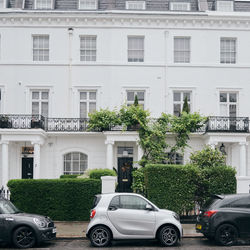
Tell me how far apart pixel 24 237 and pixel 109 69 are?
1682 centimetres

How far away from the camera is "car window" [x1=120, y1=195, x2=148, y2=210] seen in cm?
1390

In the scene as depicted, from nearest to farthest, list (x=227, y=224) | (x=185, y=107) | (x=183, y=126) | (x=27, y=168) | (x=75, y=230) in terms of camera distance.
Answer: (x=227, y=224) → (x=75, y=230) → (x=183, y=126) → (x=185, y=107) → (x=27, y=168)

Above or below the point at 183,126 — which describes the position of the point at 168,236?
below

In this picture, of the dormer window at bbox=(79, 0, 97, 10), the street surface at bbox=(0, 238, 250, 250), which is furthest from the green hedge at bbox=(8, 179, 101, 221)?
the dormer window at bbox=(79, 0, 97, 10)

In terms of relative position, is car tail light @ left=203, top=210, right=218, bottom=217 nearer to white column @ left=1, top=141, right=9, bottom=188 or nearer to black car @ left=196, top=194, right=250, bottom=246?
black car @ left=196, top=194, right=250, bottom=246

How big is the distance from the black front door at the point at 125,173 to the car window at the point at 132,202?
45.9ft

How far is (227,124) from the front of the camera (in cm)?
2738

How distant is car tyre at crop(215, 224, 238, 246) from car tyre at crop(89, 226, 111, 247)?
3493 millimetres

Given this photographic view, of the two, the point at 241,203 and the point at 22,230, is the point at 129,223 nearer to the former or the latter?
the point at 22,230

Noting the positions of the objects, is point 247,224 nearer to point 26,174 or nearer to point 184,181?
point 184,181

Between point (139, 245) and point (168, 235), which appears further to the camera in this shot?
point (139, 245)

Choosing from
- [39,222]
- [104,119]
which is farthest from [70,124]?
[39,222]

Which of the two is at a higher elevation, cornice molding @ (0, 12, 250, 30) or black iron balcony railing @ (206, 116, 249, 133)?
cornice molding @ (0, 12, 250, 30)

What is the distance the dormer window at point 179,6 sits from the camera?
30109mm
